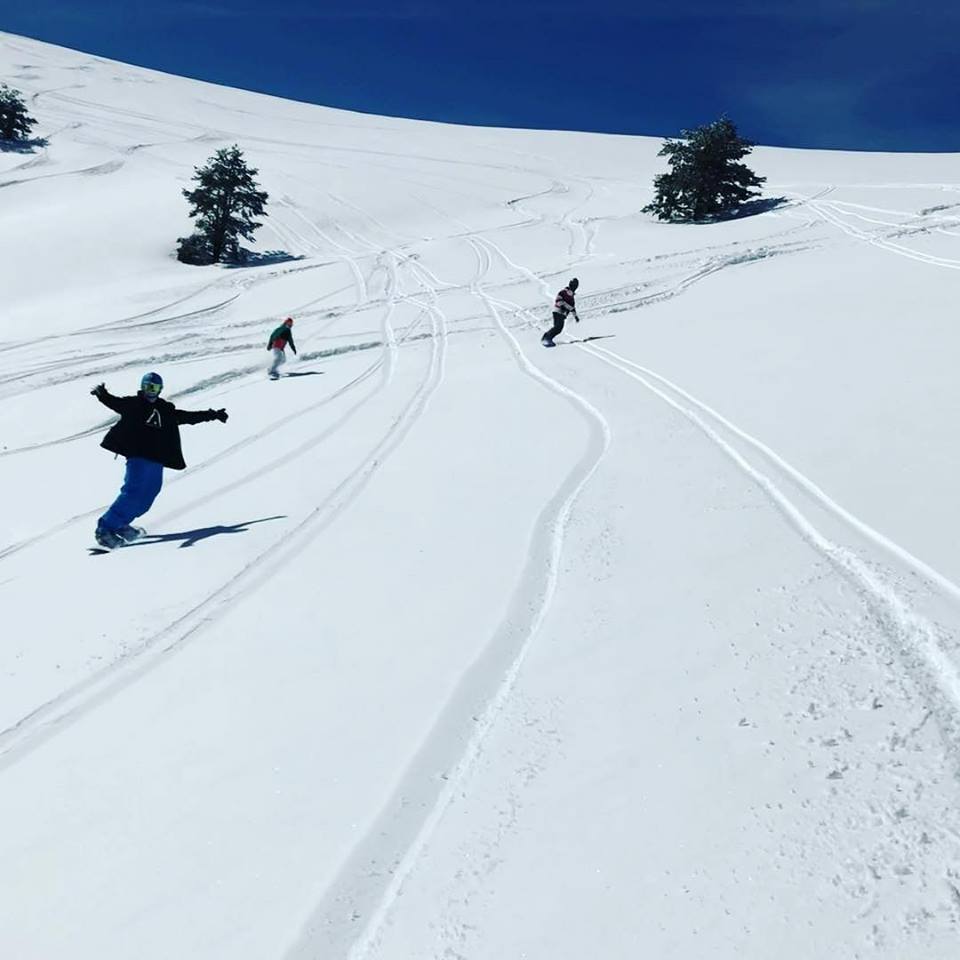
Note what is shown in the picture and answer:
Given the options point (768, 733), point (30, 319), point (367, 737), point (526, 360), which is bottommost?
point (30, 319)

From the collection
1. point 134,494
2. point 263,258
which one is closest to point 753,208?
point 263,258

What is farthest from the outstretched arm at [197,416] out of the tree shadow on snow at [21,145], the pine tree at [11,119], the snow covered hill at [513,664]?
the pine tree at [11,119]

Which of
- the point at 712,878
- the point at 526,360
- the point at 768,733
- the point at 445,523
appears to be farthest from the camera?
the point at 526,360

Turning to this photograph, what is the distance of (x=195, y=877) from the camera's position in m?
2.72

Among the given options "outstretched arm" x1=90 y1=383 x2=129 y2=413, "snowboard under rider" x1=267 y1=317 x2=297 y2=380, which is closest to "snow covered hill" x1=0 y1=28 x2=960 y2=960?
"outstretched arm" x1=90 y1=383 x2=129 y2=413

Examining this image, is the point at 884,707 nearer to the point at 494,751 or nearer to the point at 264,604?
the point at 494,751

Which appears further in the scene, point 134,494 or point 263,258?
point 263,258

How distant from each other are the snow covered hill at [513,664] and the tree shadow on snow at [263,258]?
19.4 m

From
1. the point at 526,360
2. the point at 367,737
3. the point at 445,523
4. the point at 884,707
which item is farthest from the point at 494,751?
the point at 526,360

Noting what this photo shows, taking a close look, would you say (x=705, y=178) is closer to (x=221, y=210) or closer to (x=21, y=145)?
(x=221, y=210)

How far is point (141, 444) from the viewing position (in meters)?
6.72

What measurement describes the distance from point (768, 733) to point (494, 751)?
1.00 m

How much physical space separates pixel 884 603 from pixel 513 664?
5.70ft

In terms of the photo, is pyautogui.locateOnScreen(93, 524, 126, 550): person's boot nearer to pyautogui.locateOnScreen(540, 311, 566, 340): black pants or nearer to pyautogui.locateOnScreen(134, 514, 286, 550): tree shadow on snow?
pyautogui.locateOnScreen(134, 514, 286, 550): tree shadow on snow
